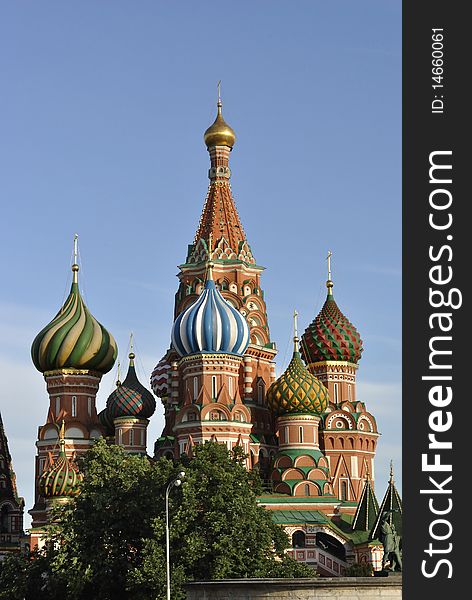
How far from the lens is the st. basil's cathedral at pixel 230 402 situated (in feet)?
171

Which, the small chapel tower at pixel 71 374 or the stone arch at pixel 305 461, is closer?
the stone arch at pixel 305 461

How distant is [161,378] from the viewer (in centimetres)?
6059

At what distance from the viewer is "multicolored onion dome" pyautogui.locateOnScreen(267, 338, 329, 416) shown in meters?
54.3

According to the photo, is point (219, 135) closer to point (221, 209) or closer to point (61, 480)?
point (221, 209)

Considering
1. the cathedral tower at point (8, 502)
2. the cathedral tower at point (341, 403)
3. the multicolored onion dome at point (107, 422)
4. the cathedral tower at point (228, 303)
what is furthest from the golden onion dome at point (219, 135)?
the cathedral tower at point (8, 502)

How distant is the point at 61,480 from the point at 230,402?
25.0 ft

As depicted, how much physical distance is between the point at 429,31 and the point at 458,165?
1.82m

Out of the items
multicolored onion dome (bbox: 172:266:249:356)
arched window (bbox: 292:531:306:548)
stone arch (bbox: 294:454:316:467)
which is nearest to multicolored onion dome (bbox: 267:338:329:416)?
stone arch (bbox: 294:454:316:467)

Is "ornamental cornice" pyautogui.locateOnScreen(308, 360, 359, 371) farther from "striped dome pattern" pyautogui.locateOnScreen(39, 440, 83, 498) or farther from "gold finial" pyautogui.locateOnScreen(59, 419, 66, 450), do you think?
"striped dome pattern" pyautogui.locateOnScreen(39, 440, 83, 498)

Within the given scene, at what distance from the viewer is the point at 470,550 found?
15.5 metres

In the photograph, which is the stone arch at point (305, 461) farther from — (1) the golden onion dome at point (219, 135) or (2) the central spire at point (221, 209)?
(1) the golden onion dome at point (219, 135)

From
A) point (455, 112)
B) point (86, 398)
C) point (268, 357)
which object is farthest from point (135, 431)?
point (455, 112)

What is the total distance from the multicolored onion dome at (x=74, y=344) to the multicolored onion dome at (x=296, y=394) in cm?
798

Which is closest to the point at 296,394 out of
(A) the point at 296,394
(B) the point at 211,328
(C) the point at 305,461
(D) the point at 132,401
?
(A) the point at 296,394
